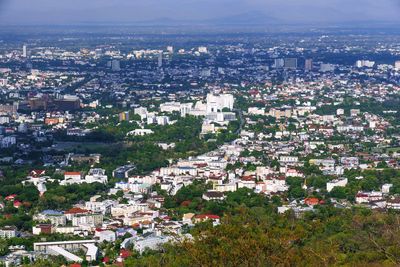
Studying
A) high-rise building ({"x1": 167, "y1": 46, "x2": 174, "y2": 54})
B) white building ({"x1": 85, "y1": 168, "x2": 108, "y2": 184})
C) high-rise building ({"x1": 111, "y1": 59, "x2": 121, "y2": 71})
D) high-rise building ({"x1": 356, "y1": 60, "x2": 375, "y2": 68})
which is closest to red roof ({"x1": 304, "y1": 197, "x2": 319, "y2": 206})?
white building ({"x1": 85, "y1": 168, "x2": 108, "y2": 184})

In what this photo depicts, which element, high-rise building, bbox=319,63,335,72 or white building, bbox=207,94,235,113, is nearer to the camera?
white building, bbox=207,94,235,113

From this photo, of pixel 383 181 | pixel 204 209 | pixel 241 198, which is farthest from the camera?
pixel 383 181

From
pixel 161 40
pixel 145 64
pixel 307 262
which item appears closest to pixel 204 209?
pixel 307 262

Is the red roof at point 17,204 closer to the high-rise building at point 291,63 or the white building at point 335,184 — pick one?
the white building at point 335,184

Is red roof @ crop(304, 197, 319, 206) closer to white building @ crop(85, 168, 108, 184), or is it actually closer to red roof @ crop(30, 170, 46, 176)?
white building @ crop(85, 168, 108, 184)

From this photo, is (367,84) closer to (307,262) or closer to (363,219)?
(363,219)

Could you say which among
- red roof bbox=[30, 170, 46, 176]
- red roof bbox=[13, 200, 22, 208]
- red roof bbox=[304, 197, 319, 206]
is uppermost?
red roof bbox=[304, 197, 319, 206]

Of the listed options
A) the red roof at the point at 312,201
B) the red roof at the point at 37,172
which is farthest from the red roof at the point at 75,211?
the red roof at the point at 312,201

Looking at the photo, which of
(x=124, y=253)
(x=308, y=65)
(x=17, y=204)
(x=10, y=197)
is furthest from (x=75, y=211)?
(x=308, y=65)
